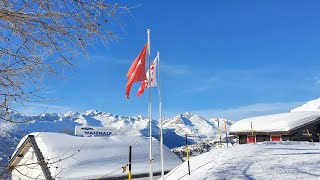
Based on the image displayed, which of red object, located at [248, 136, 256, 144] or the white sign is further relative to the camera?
red object, located at [248, 136, 256, 144]

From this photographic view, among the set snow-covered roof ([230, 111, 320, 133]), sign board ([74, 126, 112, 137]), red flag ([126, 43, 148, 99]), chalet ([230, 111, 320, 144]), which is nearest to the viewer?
red flag ([126, 43, 148, 99])

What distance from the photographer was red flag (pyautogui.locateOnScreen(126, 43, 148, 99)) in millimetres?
15263

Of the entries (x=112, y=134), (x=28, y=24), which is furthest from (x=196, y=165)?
(x=112, y=134)

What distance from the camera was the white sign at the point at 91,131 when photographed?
29109mm

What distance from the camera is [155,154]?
28.1 m

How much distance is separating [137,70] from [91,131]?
15553mm

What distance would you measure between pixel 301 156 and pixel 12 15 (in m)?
13.2

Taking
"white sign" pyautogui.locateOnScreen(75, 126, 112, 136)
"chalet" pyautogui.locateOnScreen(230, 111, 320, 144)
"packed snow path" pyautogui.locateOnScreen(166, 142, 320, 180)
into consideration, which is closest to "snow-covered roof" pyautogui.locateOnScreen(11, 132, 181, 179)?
"white sign" pyautogui.locateOnScreen(75, 126, 112, 136)

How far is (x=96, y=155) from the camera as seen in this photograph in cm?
2511

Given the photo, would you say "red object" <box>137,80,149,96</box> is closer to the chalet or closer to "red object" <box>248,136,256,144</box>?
the chalet

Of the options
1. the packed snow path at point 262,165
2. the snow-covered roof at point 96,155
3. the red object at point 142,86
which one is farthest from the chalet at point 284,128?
the red object at point 142,86

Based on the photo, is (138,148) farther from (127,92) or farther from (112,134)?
(127,92)

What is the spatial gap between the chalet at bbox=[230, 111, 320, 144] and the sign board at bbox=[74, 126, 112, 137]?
41.0ft

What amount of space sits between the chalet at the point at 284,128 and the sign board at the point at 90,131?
492 inches
